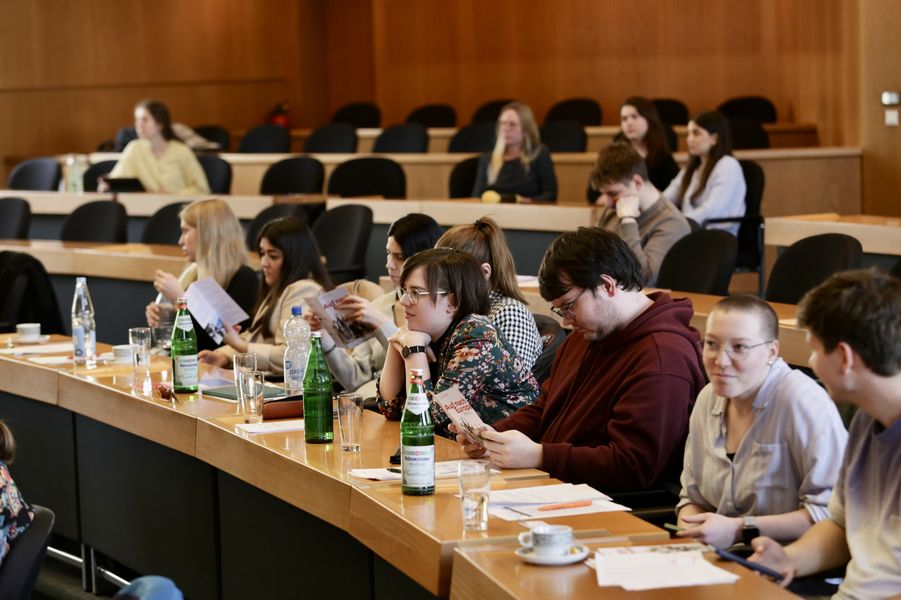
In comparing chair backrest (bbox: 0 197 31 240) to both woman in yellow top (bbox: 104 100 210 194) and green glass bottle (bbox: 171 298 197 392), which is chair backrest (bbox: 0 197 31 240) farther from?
green glass bottle (bbox: 171 298 197 392)

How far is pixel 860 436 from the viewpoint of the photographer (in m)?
2.24

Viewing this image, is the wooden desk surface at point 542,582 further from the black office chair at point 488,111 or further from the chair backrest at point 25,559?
the black office chair at point 488,111

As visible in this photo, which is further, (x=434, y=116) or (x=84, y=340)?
(x=434, y=116)

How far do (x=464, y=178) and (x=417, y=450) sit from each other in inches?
229

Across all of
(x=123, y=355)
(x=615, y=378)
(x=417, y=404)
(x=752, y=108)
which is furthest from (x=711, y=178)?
(x=417, y=404)

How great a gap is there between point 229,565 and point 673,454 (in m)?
1.34

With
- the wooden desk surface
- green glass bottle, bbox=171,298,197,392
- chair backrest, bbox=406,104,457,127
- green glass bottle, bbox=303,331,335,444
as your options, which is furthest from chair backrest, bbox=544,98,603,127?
the wooden desk surface

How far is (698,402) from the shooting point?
2797 mm

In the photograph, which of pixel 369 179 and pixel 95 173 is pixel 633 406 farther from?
pixel 95 173

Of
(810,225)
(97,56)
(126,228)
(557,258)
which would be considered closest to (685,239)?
(810,225)

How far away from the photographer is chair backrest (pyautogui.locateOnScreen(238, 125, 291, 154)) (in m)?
11.3

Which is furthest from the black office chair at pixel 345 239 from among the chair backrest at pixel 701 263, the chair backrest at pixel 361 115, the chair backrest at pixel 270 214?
the chair backrest at pixel 361 115

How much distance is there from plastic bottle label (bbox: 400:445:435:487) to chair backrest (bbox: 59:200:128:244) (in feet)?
18.3

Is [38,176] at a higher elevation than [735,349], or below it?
higher
